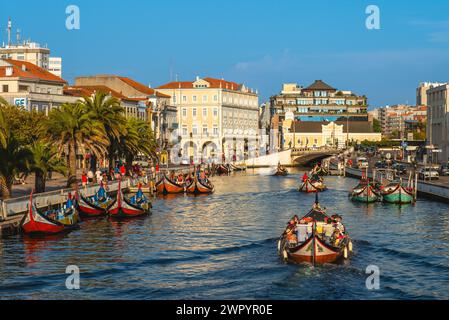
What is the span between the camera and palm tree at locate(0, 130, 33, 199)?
60.8m

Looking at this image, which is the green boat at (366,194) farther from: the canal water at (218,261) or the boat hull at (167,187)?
the boat hull at (167,187)

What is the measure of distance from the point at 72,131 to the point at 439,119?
308 ft

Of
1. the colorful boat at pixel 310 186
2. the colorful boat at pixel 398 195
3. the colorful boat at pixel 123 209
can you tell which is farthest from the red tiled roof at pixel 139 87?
the colorful boat at pixel 123 209

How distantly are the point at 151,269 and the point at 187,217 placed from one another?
2559 centimetres

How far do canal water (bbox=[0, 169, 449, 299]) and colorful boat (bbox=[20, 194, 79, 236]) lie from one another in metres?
0.93

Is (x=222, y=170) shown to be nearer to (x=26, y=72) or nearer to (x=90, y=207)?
(x=26, y=72)

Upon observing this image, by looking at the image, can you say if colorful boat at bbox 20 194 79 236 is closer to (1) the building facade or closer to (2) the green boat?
(2) the green boat

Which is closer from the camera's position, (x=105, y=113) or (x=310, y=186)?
(x=105, y=113)

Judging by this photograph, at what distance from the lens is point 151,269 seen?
1720 inches

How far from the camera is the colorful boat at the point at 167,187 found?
315 feet

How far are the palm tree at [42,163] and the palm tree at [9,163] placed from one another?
2.99m

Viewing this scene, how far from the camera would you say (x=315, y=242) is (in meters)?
42.5

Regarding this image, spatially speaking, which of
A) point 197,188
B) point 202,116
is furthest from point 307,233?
point 202,116

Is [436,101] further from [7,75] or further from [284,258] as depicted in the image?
[284,258]
